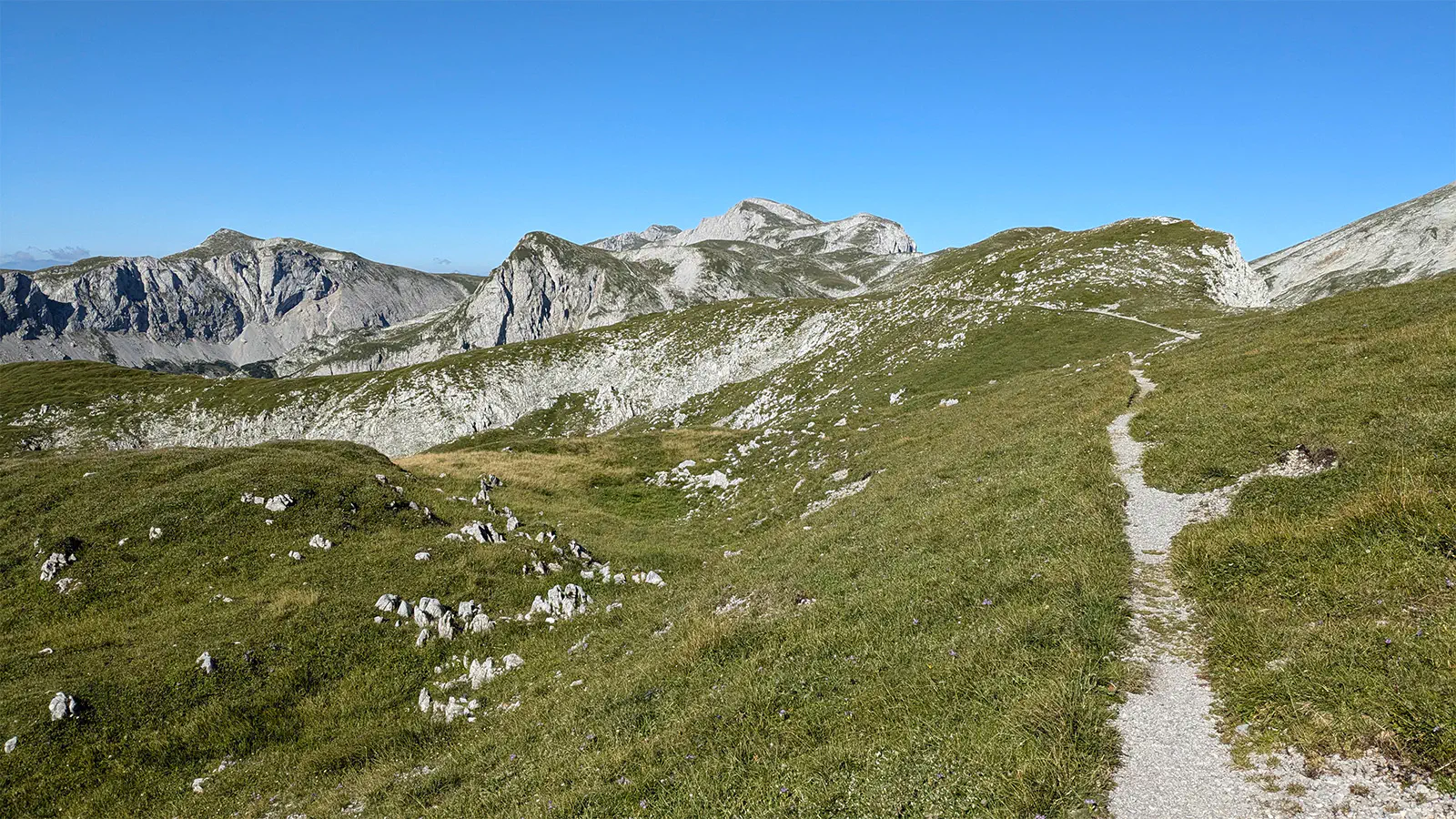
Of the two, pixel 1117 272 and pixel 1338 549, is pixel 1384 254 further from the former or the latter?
pixel 1338 549

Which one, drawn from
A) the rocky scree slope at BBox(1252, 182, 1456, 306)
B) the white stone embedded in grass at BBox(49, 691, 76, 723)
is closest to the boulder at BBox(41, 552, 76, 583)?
the white stone embedded in grass at BBox(49, 691, 76, 723)

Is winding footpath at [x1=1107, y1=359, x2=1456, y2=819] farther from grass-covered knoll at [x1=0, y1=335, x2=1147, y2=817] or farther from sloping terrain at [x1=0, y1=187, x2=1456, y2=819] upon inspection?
grass-covered knoll at [x1=0, y1=335, x2=1147, y2=817]

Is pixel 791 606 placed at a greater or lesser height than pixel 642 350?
lesser

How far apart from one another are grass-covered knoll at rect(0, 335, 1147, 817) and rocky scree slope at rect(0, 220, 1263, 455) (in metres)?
48.7

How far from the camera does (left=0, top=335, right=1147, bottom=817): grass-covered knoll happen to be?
8.79 m

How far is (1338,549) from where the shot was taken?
9891 mm

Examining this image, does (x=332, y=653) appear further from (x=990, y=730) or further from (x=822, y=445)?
(x=822, y=445)

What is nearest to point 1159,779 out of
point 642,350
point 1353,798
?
point 1353,798

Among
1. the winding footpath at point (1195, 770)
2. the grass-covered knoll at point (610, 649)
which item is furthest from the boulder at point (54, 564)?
the winding footpath at point (1195, 770)

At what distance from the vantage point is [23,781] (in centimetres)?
1359

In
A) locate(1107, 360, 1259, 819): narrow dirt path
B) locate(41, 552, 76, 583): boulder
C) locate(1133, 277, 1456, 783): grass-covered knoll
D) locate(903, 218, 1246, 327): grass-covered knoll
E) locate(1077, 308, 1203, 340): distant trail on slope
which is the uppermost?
locate(903, 218, 1246, 327): grass-covered knoll

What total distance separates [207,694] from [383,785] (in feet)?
26.2

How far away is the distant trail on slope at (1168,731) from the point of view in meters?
6.55

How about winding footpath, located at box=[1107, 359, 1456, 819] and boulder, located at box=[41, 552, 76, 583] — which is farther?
boulder, located at box=[41, 552, 76, 583]
